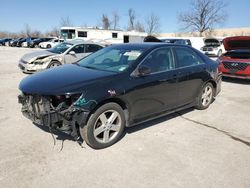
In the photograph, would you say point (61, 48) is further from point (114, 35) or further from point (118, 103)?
point (114, 35)

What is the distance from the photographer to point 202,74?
527cm

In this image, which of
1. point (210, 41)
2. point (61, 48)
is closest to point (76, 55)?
point (61, 48)

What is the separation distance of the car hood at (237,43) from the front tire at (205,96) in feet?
14.3

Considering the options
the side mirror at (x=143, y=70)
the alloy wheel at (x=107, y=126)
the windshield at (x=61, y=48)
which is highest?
the windshield at (x=61, y=48)

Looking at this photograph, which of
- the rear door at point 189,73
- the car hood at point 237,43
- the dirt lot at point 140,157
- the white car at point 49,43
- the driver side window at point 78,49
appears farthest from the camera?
Answer: the white car at point 49,43

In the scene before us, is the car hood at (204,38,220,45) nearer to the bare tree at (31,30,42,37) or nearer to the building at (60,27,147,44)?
the building at (60,27,147,44)

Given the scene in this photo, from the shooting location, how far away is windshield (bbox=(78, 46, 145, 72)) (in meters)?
4.09

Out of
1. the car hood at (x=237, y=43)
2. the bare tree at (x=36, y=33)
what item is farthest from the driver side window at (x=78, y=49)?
the bare tree at (x=36, y=33)

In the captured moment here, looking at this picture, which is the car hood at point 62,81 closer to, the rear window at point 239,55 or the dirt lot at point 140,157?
the dirt lot at point 140,157

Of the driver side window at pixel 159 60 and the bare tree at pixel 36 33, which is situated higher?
the bare tree at pixel 36 33

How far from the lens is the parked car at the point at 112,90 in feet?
10.9

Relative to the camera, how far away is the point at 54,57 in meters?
9.62

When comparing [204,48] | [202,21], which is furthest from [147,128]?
[202,21]

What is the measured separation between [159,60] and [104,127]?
1669mm
